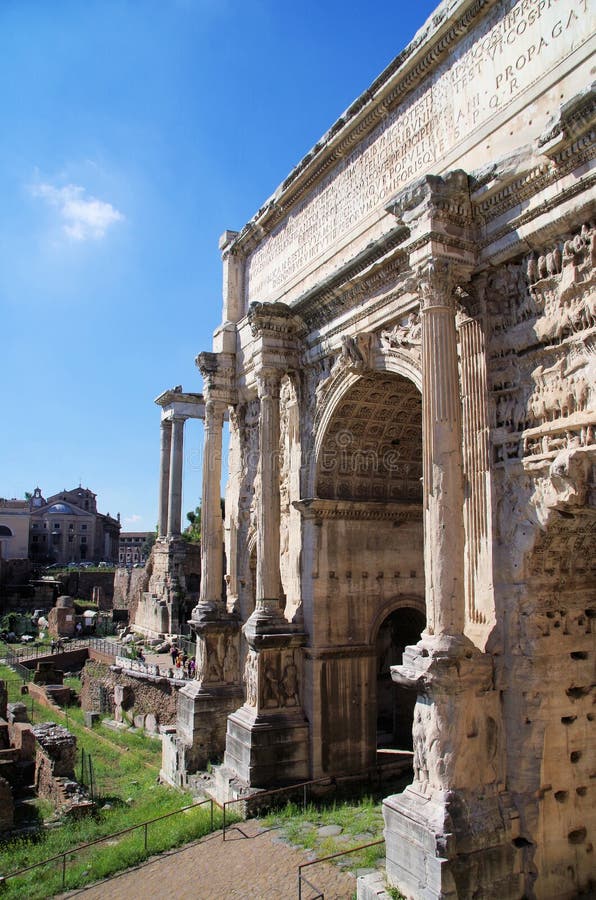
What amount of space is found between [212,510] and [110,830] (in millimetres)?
5921

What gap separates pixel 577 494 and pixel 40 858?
915cm

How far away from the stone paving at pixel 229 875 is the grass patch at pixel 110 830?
0.30 meters

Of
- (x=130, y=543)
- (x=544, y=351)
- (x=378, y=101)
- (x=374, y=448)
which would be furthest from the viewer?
(x=130, y=543)

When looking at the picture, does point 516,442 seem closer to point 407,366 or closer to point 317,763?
point 407,366

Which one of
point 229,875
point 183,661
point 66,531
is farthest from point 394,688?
point 66,531

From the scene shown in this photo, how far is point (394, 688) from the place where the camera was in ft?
48.8

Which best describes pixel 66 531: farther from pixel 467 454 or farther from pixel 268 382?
pixel 467 454

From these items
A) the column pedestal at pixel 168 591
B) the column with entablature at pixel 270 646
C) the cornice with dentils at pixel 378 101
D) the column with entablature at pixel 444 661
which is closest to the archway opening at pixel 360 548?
the column with entablature at pixel 270 646

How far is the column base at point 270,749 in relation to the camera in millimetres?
11188

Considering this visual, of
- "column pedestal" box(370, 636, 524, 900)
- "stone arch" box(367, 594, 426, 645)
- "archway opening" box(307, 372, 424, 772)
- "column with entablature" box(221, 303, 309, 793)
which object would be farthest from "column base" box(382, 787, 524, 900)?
"stone arch" box(367, 594, 426, 645)

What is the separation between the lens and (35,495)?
86.3 m

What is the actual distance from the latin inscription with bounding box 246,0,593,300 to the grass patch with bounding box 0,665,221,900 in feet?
30.6

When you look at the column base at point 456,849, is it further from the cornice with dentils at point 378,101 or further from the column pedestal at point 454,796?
the cornice with dentils at point 378,101

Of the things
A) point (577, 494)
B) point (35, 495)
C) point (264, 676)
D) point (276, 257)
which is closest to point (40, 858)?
point (264, 676)
